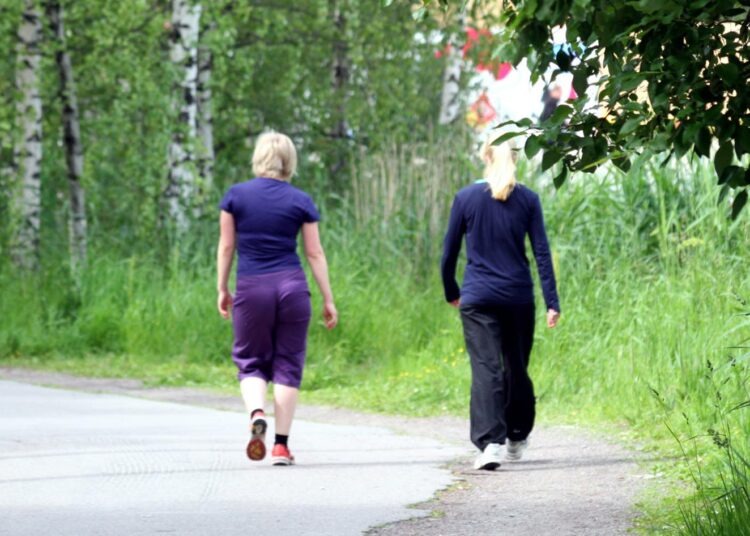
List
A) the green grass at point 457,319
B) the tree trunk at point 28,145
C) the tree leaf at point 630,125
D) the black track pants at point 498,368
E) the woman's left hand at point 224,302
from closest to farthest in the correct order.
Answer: the tree leaf at point 630,125
the black track pants at point 498,368
the woman's left hand at point 224,302
the green grass at point 457,319
the tree trunk at point 28,145

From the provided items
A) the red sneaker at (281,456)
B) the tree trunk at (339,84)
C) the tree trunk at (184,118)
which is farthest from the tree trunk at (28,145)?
the red sneaker at (281,456)

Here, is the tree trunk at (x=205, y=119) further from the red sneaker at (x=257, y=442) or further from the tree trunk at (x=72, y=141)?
the red sneaker at (x=257, y=442)

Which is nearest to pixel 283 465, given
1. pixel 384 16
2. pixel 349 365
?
pixel 349 365

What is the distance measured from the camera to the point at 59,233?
20.6 metres

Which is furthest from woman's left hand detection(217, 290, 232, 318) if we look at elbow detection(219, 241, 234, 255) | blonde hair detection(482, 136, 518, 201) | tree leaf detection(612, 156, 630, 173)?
tree leaf detection(612, 156, 630, 173)

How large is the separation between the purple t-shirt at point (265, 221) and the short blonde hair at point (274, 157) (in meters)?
0.06

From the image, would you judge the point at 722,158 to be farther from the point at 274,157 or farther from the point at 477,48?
the point at 477,48

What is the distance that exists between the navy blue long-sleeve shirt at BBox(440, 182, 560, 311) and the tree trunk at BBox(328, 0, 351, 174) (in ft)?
45.9

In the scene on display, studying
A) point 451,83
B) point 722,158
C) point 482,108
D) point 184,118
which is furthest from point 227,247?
point 482,108

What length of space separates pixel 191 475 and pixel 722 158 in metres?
4.23

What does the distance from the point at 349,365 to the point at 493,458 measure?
660cm

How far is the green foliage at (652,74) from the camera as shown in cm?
433

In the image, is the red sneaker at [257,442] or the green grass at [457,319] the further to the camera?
the green grass at [457,319]

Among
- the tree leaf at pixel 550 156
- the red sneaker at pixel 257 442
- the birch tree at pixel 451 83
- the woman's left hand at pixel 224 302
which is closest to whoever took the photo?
the tree leaf at pixel 550 156
